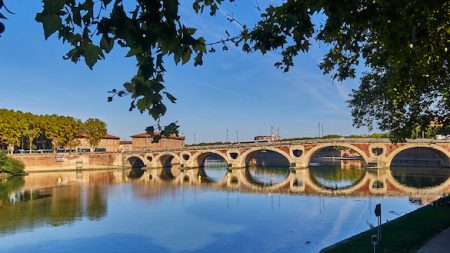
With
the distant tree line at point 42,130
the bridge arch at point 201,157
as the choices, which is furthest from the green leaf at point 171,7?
the bridge arch at point 201,157

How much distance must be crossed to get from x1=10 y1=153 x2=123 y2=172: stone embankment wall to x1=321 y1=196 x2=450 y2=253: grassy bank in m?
79.4

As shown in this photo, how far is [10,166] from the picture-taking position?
2847 inches

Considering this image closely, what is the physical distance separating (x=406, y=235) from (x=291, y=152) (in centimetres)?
7061

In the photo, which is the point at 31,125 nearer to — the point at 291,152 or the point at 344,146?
the point at 291,152

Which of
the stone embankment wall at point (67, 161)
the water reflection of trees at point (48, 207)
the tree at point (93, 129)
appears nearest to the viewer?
the water reflection of trees at point (48, 207)

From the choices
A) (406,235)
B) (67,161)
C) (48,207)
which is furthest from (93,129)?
(406,235)

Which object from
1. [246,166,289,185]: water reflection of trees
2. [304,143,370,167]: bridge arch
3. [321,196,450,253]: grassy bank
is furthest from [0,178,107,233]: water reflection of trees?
[304,143,370,167]: bridge arch

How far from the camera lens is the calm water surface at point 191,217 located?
24578 millimetres

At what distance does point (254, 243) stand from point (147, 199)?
22.2m

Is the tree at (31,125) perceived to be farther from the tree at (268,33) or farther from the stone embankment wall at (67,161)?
the tree at (268,33)

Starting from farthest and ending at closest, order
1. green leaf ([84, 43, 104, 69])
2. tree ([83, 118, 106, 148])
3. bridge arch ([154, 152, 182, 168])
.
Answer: bridge arch ([154, 152, 182, 168]), tree ([83, 118, 106, 148]), green leaf ([84, 43, 104, 69])

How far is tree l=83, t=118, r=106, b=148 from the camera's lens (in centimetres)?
9800

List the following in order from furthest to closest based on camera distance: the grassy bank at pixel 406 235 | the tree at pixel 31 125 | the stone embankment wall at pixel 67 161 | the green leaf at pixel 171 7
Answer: the stone embankment wall at pixel 67 161 → the tree at pixel 31 125 → the grassy bank at pixel 406 235 → the green leaf at pixel 171 7

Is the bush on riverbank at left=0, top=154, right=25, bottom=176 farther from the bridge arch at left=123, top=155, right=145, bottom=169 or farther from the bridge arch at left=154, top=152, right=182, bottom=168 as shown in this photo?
the bridge arch at left=154, top=152, right=182, bottom=168
